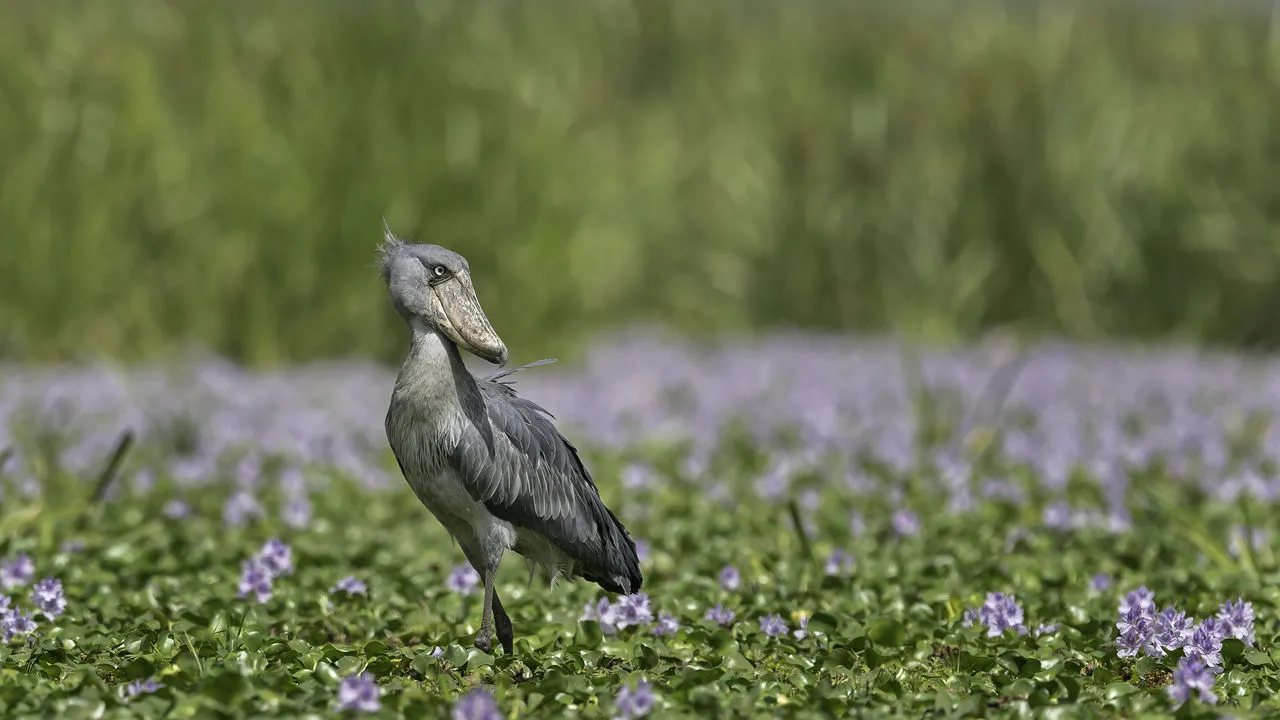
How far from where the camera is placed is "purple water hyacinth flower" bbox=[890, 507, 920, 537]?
538 cm

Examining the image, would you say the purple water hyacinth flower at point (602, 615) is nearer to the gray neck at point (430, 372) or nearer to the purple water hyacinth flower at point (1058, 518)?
the gray neck at point (430, 372)

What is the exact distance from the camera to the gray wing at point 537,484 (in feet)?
11.1

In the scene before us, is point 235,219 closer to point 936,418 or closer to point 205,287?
point 205,287

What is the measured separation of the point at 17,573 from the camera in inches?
169

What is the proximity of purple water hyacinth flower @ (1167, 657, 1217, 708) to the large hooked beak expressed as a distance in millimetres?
1656

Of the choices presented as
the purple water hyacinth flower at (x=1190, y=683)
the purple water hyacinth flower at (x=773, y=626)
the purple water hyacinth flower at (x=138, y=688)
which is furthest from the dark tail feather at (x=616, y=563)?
the purple water hyacinth flower at (x=1190, y=683)

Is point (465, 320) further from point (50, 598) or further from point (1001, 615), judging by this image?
point (1001, 615)

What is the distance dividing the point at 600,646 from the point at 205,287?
19.1ft

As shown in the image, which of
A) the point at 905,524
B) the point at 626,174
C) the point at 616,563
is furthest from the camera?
the point at 626,174

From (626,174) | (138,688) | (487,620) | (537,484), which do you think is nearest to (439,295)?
(537,484)

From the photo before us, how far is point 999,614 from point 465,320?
5.47 ft

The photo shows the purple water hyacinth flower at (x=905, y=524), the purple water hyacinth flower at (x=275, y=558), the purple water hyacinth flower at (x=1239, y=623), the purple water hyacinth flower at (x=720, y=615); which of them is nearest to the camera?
the purple water hyacinth flower at (x=1239, y=623)

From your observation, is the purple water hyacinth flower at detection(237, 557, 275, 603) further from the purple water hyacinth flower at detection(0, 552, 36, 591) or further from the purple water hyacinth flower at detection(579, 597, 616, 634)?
the purple water hyacinth flower at detection(579, 597, 616, 634)

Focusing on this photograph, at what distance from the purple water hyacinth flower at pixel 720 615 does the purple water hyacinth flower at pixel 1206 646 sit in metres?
1.21
